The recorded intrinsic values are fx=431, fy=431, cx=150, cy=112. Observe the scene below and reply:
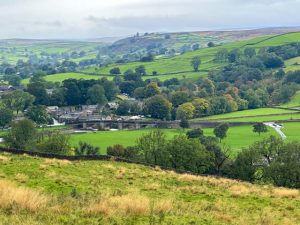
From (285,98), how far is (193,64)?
57664 mm

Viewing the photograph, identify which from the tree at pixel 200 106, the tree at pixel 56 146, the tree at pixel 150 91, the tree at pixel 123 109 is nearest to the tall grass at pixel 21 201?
the tree at pixel 56 146

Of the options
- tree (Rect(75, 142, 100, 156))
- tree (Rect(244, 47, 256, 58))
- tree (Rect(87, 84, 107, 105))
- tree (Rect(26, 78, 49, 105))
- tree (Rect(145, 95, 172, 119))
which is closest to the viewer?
tree (Rect(75, 142, 100, 156))

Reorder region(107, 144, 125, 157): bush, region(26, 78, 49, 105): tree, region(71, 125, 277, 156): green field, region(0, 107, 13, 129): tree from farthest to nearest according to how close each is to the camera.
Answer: region(26, 78, 49, 105): tree, region(0, 107, 13, 129): tree, region(71, 125, 277, 156): green field, region(107, 144, 125, 157): bush

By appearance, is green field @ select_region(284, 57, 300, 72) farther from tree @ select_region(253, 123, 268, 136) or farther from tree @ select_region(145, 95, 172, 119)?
tree @ select_region(253, 123, 268, 136)

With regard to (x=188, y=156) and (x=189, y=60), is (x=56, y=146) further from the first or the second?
(x=189, y=60)

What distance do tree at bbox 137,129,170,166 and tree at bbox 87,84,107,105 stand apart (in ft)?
212

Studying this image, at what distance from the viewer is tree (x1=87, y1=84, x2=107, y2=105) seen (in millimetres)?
113000

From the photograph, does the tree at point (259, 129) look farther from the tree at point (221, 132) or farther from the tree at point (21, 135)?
the tree at point (21, 135)

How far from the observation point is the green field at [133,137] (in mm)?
67387

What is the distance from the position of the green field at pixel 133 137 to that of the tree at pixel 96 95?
110ft

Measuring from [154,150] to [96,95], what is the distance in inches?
2745

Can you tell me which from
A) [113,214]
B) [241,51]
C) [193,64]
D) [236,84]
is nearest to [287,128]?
[236,84]

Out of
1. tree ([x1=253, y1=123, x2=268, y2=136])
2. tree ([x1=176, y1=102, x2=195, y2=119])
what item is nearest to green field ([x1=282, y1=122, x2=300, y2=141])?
tree ([x1=253, y1=123, x2=268, y2=136])

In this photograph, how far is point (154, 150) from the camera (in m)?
45.4
